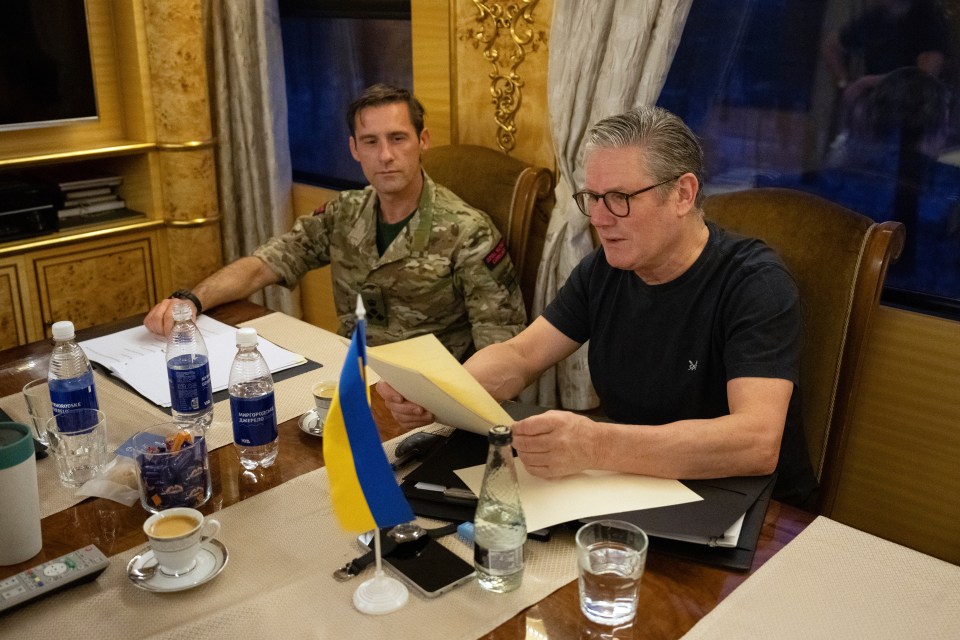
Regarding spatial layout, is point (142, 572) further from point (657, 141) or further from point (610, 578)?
point (657, 141)

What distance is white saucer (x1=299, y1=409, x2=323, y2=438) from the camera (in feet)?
4.74

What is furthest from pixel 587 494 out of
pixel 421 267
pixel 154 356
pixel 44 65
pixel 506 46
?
pixel 44 65

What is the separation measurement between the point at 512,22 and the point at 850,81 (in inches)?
37.0

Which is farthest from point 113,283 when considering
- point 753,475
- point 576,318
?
point 753,475

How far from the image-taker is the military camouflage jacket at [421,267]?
219 cm

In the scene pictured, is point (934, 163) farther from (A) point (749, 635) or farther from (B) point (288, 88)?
(B) point (288, 88)

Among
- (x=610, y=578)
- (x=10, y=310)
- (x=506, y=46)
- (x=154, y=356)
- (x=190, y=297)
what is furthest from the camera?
(x=10, y=310)

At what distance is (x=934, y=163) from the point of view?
2.01 meters

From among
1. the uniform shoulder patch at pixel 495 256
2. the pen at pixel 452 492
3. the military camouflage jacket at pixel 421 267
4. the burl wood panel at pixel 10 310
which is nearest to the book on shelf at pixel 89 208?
the burl wood panel at pixel 10 310

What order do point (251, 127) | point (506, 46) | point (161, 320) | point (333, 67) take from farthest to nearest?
point (333, 67), point (251, 127), point (506, 46), point (161, 320)

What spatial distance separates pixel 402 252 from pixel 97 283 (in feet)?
5.31

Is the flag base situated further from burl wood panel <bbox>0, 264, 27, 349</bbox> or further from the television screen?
the television screen

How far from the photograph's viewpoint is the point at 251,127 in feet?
11.2

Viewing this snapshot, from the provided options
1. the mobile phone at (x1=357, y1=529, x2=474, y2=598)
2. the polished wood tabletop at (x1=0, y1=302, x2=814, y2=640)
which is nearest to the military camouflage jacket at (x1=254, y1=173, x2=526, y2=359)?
the polished wood tabletop at (x1=0, y1=302, x2=814, y2=640)
